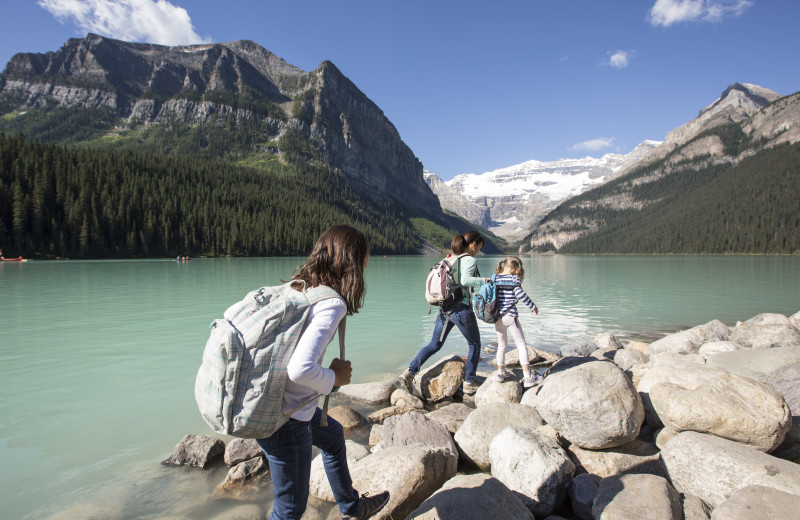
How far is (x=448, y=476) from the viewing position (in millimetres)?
5012

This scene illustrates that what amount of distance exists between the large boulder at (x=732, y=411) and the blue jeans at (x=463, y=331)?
333 cm

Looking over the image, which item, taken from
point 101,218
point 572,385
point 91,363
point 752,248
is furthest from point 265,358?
point 752,248

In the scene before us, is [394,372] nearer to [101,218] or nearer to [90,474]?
[90,474]

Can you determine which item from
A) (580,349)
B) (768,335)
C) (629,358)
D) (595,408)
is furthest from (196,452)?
(768,335)

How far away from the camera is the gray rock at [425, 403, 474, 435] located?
6746 millimetres

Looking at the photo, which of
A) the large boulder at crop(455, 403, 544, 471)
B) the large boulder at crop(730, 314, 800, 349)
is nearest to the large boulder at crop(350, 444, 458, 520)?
the large boulder at crop(455, 403, 544, 471)

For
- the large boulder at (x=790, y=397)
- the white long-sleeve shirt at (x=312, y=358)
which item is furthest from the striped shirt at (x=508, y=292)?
the white long-sleeve shirt at (x=312, y=358)

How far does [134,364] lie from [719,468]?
13095mm

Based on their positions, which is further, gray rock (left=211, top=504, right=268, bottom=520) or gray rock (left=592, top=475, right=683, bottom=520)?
gray rock (left=211, top=504, right=268, bottom=520)

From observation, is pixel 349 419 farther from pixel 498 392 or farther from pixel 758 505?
pixel 758 505

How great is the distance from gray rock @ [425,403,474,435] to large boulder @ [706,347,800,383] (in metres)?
4.34

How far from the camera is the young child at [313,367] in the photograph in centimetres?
252

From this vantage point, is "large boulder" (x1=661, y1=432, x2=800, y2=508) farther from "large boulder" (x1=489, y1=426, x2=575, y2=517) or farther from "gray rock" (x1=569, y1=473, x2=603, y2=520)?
"large boulder" (x1=489, y1=426, x2=575, y2=517)

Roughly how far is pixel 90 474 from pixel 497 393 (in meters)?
6.47
